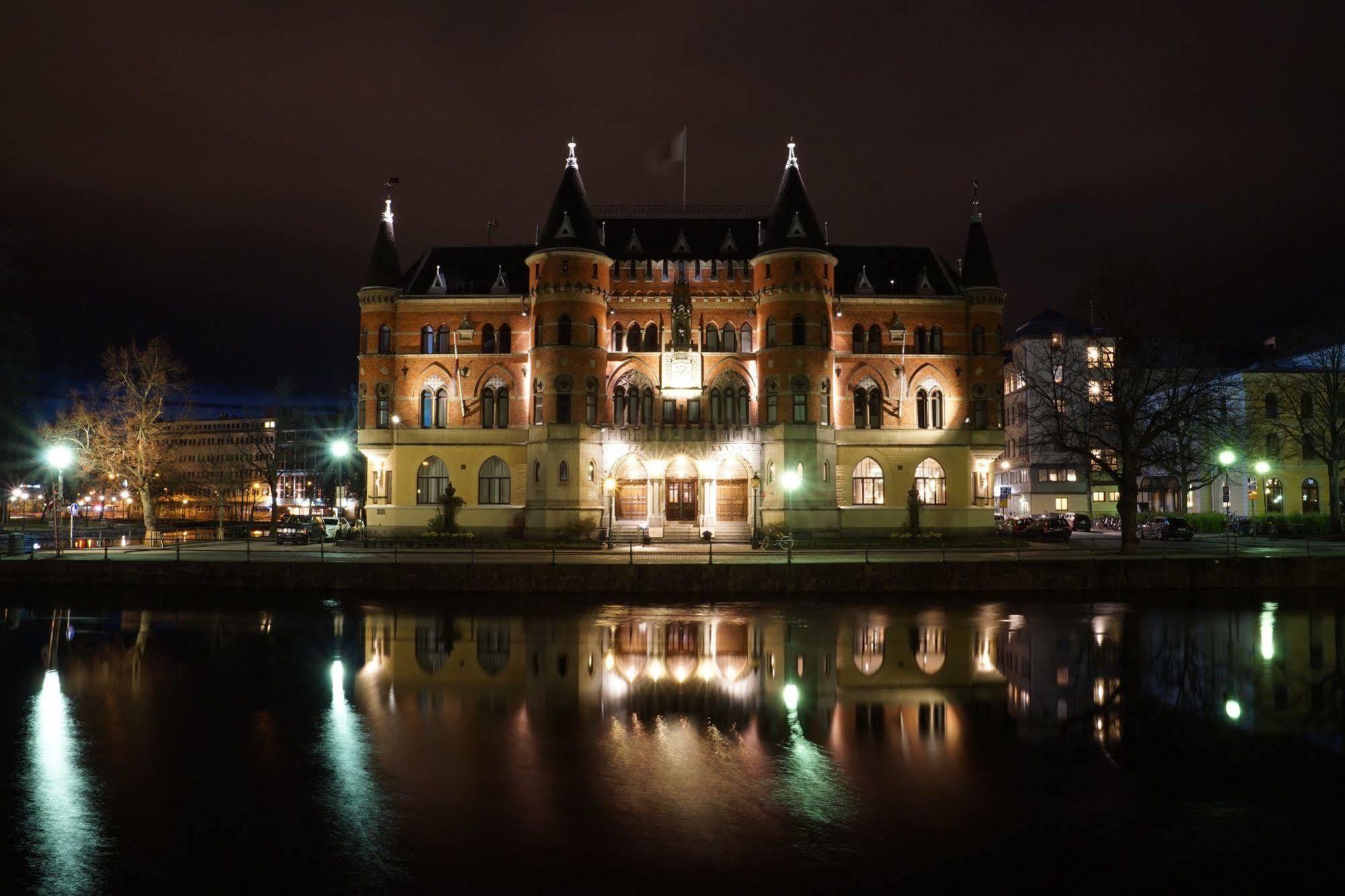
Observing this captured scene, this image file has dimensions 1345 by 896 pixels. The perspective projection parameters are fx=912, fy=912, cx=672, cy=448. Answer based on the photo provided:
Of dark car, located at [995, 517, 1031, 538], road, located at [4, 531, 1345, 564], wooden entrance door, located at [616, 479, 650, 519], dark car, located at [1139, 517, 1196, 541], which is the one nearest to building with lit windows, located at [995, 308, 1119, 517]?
dark car, located at [1139, 517, 1196, 541]

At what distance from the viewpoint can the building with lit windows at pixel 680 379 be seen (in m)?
49.8

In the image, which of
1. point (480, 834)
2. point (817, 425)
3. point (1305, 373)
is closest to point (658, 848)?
point (480, 834)

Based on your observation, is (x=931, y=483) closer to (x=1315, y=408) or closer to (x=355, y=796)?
(x=1315, y=408)

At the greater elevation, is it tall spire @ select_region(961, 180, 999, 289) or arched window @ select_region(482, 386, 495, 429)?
tall spire @ select_region(961, 180, 999, 289)

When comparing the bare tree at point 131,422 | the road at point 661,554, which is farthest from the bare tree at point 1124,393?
the bare tree at point 131,422

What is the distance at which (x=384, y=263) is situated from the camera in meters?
54.4

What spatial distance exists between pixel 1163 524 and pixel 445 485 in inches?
1720

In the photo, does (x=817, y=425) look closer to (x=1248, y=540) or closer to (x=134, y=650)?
(x=1248, y=540)

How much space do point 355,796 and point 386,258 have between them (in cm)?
4793

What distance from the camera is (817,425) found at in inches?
1951

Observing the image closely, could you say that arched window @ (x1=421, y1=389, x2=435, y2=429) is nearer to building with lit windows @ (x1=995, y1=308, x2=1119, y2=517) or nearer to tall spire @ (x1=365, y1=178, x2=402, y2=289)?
tall spire @ (x1=365, y1=178, x2=402, y2=289)

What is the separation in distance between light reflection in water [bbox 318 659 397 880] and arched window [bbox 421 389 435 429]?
39233 millimetres

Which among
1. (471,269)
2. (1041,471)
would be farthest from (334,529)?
(1041,471)

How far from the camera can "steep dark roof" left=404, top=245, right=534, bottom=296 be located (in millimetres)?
54312
